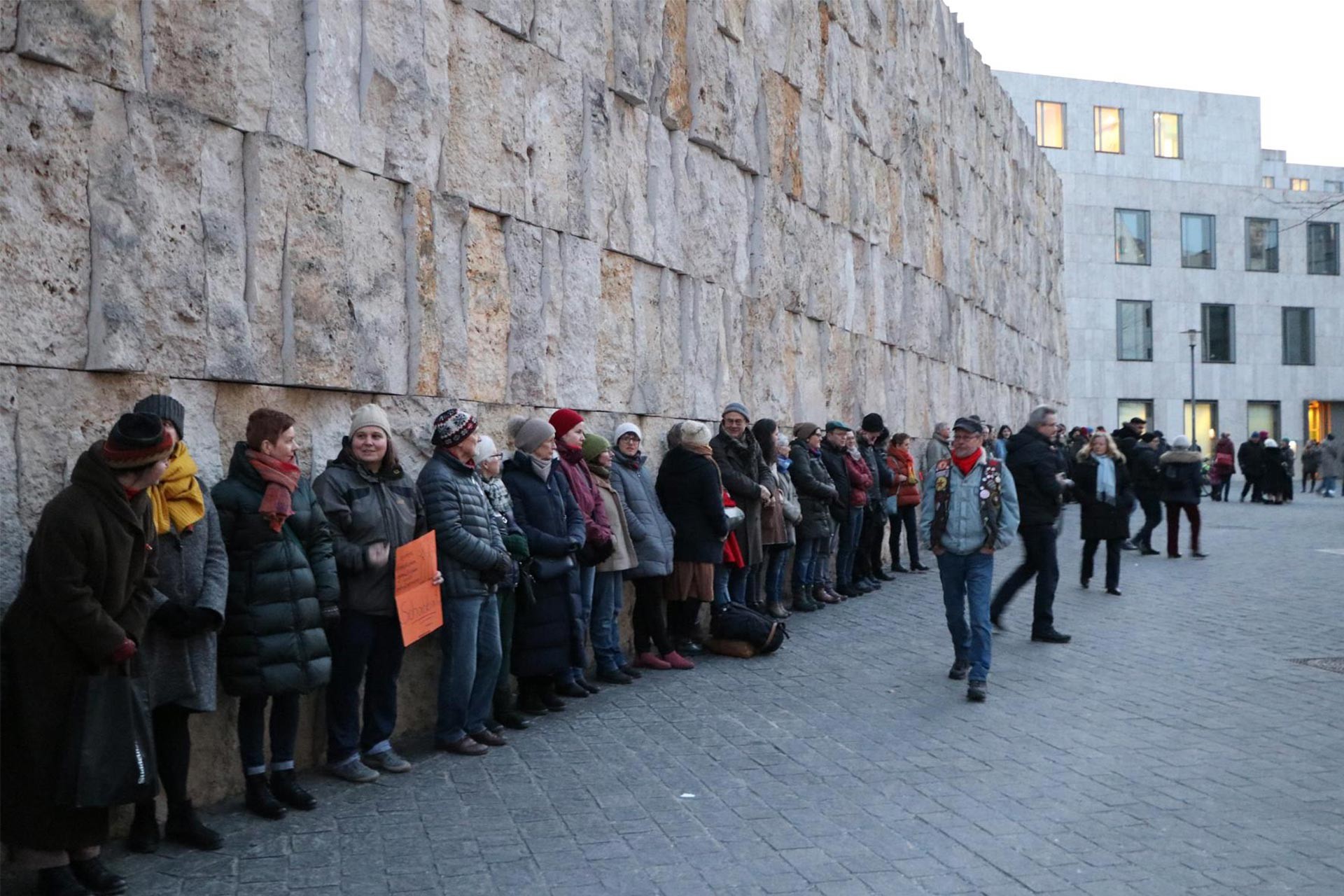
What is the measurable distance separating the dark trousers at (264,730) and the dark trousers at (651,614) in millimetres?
3691

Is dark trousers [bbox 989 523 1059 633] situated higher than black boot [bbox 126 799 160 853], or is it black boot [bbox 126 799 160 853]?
dark trousers [bbox 989 523 1059 633]

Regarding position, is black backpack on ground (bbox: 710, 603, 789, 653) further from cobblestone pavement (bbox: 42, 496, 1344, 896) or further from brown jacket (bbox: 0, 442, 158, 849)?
brown jacket (bbox: 0, 442, 158, 849)

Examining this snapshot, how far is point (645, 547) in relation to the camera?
923 cm

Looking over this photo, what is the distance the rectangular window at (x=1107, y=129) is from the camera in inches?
1777

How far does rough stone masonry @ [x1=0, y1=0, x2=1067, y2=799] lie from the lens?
543 cm

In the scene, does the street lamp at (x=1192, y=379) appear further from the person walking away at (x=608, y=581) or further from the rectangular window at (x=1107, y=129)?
the person walking away at (x=608, y=581)

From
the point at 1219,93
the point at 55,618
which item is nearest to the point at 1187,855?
the point at 55,618

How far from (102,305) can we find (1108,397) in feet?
132

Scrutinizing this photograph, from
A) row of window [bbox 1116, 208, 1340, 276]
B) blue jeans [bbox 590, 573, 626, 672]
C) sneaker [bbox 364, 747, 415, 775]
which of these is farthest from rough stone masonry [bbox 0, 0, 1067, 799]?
row of window [bbox 1116, 208, 1340, 276]

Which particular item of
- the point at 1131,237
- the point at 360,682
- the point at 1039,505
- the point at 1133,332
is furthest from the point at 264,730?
the point at 1131,237

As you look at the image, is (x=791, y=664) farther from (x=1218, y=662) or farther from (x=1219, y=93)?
(x=1219, y=93)

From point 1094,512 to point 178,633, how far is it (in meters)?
9.61

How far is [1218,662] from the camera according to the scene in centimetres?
924

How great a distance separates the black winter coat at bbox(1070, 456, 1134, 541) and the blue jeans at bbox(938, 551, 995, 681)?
445cm
